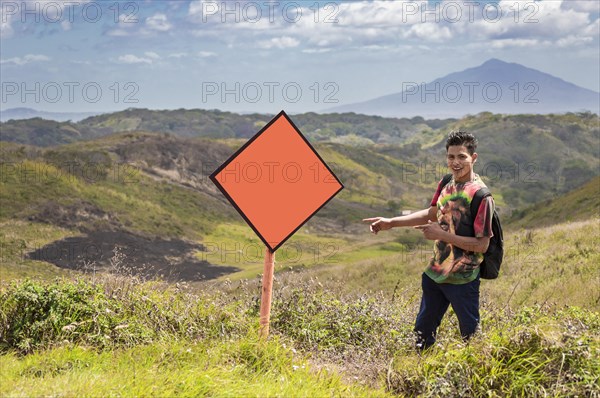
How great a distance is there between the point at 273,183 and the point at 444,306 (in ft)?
6.41

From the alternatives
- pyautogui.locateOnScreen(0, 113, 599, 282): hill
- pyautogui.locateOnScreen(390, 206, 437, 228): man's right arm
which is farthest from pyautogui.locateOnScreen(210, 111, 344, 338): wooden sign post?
pyautogui.locateOnScreen(0, 113, 599, 282): hill

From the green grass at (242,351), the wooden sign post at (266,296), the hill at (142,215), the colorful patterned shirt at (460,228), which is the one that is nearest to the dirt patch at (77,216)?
the hill at (142,215)

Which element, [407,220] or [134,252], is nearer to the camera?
[407,220]

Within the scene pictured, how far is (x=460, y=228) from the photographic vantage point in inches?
203

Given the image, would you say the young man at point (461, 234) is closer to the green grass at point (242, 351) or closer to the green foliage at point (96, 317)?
the green grass at point (242, 351)

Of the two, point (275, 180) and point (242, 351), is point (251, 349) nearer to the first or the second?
point (242, 351)

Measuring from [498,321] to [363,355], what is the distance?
1647mm

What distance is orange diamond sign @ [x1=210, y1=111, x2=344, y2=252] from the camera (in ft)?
17.7

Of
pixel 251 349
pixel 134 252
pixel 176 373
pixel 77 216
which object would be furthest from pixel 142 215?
pixel 176 373

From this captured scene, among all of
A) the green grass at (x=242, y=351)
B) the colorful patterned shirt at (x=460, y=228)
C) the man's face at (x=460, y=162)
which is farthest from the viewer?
the man's face at (x=460, y=162)

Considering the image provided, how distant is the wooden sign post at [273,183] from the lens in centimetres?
539

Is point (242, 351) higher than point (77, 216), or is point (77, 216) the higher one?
point (242, 351)

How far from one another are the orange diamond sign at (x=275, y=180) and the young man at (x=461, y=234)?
1.11m

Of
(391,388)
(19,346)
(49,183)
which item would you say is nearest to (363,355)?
(391,388)
